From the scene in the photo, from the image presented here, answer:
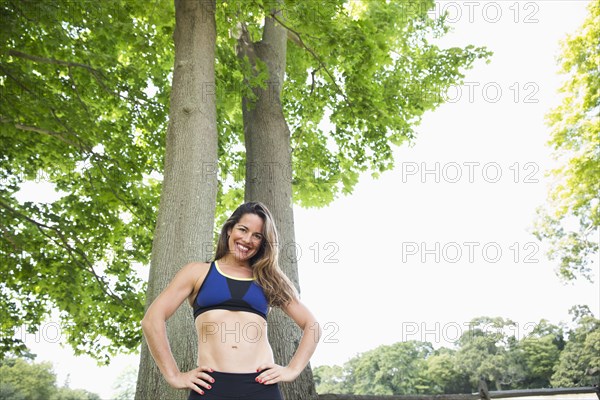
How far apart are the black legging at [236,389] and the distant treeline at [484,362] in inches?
1020

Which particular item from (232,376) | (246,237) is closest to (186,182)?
(246,237)

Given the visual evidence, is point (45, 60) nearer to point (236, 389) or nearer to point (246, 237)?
point (246, 237)

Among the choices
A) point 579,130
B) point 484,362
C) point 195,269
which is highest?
point 579,130

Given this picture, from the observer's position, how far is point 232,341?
2.48 meters

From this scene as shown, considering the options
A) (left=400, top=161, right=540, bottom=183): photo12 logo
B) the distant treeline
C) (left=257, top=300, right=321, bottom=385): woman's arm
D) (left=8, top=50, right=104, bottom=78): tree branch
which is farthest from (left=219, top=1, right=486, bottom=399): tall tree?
the distant treeline

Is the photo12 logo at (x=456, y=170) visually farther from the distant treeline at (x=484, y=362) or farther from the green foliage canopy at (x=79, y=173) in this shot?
the distant treeline at (x=484, y=362)

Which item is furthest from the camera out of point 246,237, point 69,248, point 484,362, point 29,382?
point 484,362

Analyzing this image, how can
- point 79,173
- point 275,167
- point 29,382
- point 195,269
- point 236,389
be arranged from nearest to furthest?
point 236,389 < point 195,269 < point 275,167 < point 79,173 < point 29,382

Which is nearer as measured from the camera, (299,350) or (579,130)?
(299,350)

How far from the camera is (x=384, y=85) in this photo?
998cm

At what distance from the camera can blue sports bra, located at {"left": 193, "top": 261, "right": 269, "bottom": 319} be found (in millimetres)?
2594

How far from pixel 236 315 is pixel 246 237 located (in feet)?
1.50

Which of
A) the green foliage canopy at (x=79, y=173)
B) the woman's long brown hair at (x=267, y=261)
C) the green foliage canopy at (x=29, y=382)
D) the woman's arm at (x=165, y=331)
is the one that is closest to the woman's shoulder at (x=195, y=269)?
the woman's arm at (x=165, y=331)

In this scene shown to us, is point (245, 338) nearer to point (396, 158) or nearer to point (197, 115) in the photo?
point (197, 115)
